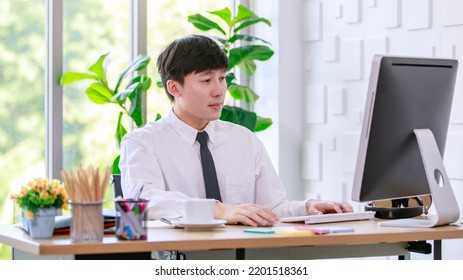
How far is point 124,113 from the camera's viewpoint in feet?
14.5

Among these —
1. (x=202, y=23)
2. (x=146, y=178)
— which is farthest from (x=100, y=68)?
(x=146, y=178)

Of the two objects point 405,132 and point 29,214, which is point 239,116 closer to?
point 405,132

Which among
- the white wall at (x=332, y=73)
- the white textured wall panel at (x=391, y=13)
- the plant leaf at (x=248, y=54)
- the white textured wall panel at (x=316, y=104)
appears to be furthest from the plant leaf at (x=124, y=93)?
the white textured wall panel at (x=391, y=13)

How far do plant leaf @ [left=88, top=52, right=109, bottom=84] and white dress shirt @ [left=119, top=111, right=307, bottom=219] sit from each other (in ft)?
4.05

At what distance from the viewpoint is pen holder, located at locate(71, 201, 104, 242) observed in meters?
1.93

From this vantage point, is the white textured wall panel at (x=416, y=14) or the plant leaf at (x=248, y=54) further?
the plant leaf at (x=248, y=54)

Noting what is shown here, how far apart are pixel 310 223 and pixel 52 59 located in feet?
7.06

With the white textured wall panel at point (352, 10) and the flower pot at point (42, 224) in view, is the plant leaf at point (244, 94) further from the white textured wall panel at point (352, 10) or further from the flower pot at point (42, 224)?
the flower pot at point (42, 224)

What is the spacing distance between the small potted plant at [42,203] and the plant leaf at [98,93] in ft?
6.89

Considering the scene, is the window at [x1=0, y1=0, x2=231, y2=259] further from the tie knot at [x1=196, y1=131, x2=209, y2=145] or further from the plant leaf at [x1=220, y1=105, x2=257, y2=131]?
the tie knot at [x1=196, y1=131, x2=209, y2=145]

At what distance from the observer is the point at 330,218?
8.12 feet

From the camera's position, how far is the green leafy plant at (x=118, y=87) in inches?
160

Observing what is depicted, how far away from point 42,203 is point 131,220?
0.23 metres
